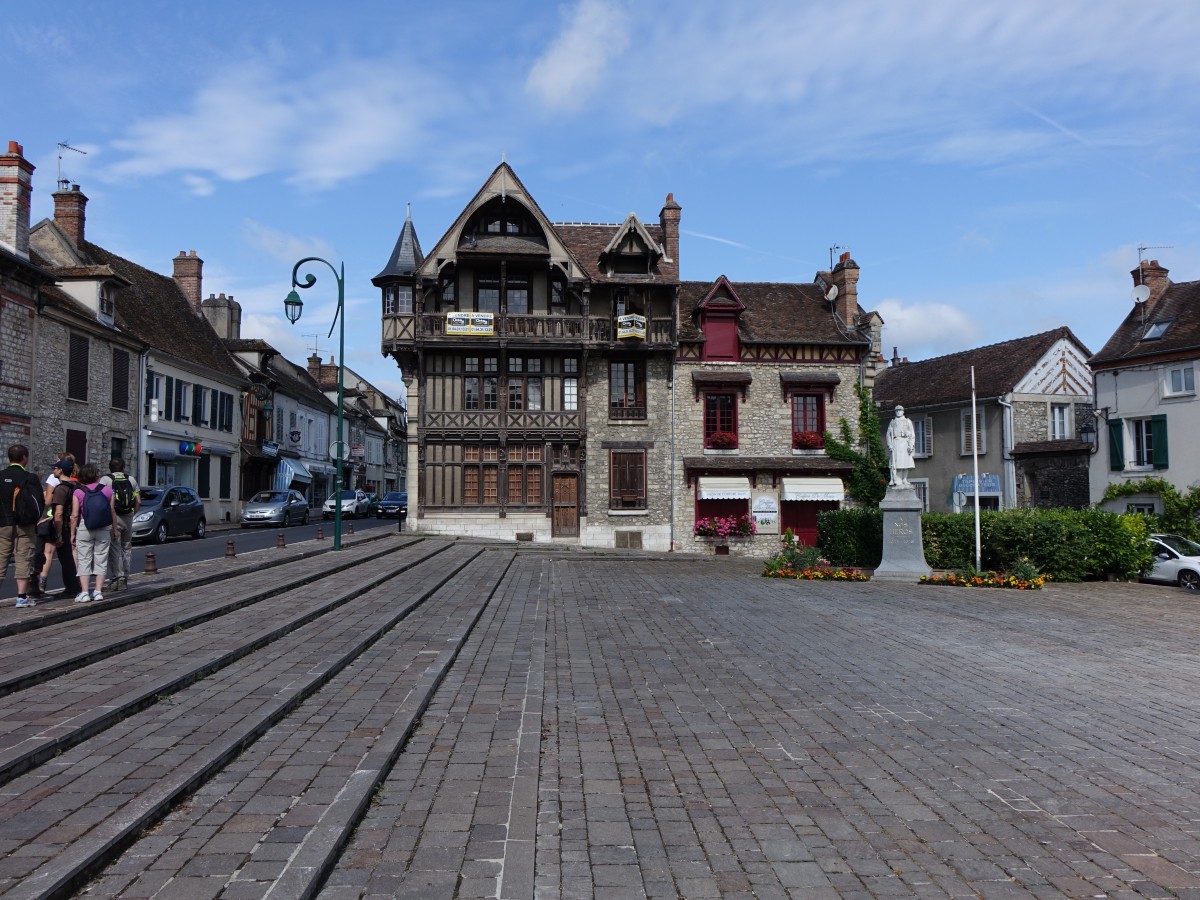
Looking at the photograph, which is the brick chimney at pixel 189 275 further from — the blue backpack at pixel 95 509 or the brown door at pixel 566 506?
the blue backpack at pixel 95 509

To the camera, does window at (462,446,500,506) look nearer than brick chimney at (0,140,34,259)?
No

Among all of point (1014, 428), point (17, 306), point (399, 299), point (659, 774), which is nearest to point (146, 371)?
point (17, 306)

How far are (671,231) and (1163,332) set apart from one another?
1633 cm

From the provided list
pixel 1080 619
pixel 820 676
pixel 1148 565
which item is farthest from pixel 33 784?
pixel 1148 565

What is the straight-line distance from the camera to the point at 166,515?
2242 cm

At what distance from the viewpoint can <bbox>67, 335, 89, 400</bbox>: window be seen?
2511 cm

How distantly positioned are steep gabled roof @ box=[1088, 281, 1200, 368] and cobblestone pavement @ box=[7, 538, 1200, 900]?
69.4ft

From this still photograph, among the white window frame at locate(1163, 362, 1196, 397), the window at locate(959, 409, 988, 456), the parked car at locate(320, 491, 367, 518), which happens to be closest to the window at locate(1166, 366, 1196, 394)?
the white window frame at locate(1163, 362, 1196, 397)

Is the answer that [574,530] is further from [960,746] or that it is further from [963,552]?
[960,746]

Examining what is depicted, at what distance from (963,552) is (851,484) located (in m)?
10.2

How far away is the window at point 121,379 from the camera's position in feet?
90.5

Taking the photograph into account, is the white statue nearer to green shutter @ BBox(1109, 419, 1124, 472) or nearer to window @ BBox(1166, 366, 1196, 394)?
window @ BBox(1166, 366, 1196, 394)

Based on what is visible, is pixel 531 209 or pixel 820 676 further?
pixel 531 209

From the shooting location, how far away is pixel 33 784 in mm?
4793
